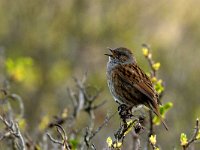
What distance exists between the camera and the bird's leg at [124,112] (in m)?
5.32

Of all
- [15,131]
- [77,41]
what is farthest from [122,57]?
[77,41]

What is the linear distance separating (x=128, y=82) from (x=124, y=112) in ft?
3.07

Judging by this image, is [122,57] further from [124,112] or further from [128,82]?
[124,112]

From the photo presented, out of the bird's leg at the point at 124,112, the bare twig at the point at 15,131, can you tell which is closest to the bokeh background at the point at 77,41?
the bird's leg at the point at 124,112

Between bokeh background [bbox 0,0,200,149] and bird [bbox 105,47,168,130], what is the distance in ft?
16.4

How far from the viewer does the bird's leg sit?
5.32 m

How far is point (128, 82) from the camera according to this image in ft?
21.6

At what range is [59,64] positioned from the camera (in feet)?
40.7

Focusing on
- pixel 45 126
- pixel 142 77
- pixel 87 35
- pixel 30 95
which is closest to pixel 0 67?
pixel 30 95

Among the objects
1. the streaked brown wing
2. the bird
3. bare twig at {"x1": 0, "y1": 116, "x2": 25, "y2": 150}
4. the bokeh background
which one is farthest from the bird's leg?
the bokeh background

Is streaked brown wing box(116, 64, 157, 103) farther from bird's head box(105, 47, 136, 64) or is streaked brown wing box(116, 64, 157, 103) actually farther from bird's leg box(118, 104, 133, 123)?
bird's leg box(118, 104, 133, 123)

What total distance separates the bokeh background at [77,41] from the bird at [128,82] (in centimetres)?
501

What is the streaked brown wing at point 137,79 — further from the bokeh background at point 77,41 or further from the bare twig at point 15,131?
the bokeh background at point 77,41

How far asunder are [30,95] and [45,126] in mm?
5547
